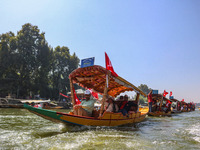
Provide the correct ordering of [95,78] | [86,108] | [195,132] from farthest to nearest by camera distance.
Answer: [95,78]
[86,108]
[195,132]

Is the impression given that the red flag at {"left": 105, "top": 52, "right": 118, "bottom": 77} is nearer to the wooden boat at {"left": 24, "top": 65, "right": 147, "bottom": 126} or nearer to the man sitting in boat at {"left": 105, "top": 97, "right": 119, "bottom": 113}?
the wooden boat at {"left": 24, "top": 65, "right": 147, "bottom": 126}

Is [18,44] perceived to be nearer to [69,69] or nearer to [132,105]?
[69,69]

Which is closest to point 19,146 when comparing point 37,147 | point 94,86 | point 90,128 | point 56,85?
point 37,147

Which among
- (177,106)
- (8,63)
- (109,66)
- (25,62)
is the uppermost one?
(25,62)

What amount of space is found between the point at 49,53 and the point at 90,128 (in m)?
29.2

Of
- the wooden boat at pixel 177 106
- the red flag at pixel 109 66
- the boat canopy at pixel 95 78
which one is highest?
the red flag at pixel 109 66

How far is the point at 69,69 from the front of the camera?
135ft

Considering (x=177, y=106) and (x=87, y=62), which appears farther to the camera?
(x=177, y=106)

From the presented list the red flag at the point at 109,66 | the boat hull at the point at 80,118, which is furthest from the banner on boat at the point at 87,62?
the boat hull at the point at 80,118

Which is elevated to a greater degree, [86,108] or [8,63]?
[8,63]

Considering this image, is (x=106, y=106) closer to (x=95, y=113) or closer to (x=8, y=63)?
(x=95, y=113)

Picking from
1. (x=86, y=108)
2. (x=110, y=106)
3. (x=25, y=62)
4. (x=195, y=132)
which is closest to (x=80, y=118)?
(x=86, y=108)

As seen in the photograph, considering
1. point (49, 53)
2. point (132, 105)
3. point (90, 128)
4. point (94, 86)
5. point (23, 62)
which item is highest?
point (49, 53)

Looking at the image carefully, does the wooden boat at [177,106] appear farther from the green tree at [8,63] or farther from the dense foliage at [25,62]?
the green tree at [8,63]
